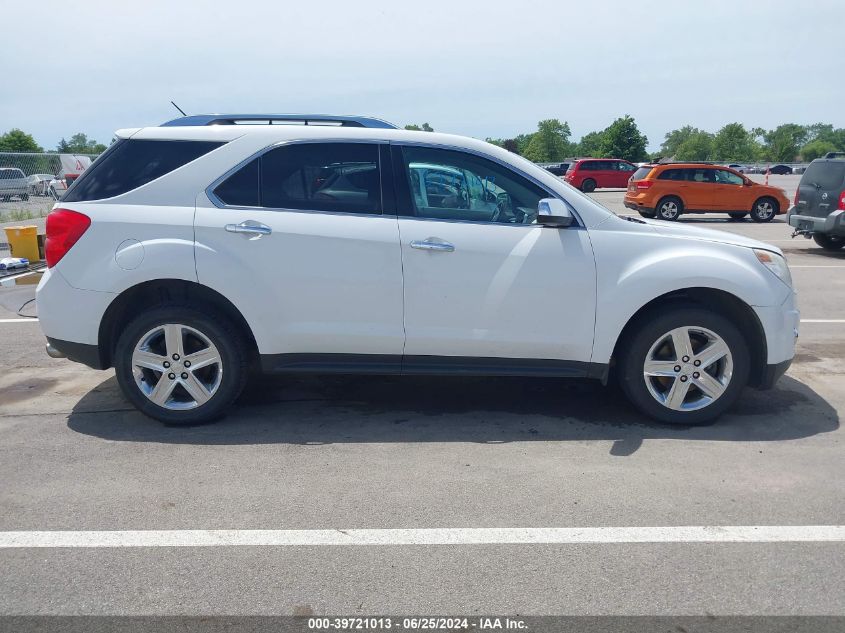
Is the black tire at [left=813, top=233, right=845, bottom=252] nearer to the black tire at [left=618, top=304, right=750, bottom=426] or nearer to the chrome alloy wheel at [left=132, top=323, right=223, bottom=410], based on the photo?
the black tire at [left=618, top=304, right=750, bottom=426]

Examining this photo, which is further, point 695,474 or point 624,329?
point 624,329

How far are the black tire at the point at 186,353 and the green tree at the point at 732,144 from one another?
110m

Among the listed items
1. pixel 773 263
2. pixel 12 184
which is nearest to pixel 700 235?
pixel 773 263

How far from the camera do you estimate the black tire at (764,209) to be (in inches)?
880

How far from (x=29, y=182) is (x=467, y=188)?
20.9 meters

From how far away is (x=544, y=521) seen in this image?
3.72 m

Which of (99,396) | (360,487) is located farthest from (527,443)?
(99,396)

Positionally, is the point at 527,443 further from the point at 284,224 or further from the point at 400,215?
the point at 284,224

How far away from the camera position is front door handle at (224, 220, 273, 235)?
4730 mm

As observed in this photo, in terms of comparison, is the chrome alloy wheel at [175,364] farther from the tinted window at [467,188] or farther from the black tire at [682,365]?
the black tire at [682,365]

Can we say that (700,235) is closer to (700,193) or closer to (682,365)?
(682,365)

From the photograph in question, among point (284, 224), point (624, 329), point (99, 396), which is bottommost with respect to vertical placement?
point (99, 396)

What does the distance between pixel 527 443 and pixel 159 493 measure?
2150 millimetres

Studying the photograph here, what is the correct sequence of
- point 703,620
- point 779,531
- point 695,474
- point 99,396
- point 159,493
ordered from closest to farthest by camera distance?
point 703,620
point 779,531
point 159,493
point 695,474
point 99,396
